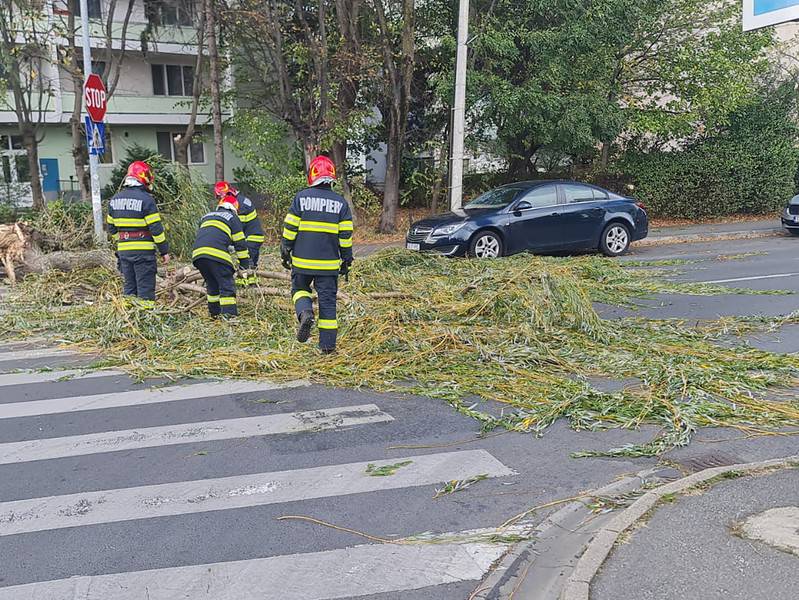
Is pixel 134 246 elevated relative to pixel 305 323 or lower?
elevated

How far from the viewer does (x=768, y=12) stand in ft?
14.2

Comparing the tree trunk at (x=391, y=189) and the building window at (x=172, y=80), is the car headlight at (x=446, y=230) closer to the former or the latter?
the tree trunk at (x=391, y=189)

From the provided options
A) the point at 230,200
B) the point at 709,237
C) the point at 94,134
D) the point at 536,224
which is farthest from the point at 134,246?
the point at 709,237

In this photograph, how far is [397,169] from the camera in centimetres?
1953

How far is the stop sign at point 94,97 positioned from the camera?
42.3 ft

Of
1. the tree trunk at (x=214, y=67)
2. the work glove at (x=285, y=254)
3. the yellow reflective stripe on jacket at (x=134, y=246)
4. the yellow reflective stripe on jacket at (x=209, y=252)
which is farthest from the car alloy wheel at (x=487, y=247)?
the tree trunk at (x=214, y=67)

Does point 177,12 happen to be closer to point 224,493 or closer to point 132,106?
point 132,106

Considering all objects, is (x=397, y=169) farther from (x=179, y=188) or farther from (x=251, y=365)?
(x=251, y=365)

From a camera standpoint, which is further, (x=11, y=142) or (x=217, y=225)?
(x=11, y=142)

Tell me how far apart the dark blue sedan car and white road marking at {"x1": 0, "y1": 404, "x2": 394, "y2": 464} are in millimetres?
8286

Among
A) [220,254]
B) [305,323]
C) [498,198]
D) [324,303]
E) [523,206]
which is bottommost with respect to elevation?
[305,323]

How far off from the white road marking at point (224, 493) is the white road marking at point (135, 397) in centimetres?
176

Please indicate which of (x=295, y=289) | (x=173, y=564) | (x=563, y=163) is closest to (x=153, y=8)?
(x=563, y=163)

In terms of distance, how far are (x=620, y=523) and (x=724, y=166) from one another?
65.0ft
